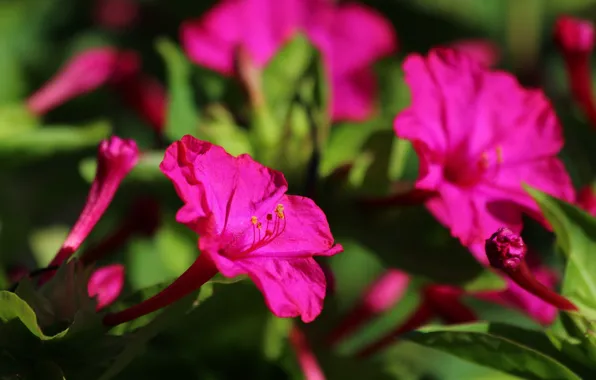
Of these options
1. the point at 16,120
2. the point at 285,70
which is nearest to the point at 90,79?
the point at 16,120

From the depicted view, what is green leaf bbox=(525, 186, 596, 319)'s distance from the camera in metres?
0.91

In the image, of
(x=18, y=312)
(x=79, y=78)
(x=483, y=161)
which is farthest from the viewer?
(x=79, y=78)

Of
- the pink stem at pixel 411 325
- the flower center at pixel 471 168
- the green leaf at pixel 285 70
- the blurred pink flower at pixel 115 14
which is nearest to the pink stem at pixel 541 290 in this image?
the flower center at pixel 471 168

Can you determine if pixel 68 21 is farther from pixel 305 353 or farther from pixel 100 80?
pixel 305 353

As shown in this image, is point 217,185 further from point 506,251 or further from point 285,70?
point 285,70

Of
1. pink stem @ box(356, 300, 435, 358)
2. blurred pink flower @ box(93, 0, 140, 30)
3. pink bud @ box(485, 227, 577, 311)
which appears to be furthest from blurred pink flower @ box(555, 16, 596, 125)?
blurred pink flower @ box(93, 0, 140, 30)

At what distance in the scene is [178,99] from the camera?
1.28 meters

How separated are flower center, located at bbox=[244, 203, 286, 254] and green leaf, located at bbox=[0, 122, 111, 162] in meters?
0.46

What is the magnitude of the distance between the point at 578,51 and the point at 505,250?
1.77 feet

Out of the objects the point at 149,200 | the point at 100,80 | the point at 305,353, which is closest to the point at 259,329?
the point at 305,353

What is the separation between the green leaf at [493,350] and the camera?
2.78 ft

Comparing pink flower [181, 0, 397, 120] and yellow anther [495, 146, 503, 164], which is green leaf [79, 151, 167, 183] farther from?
yellow anther [495, 146, 503, 164]

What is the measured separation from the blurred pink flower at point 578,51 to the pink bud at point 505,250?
0.52m

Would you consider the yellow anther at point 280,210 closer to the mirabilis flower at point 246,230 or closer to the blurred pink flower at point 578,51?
the mirabilis flower at point 246,230
